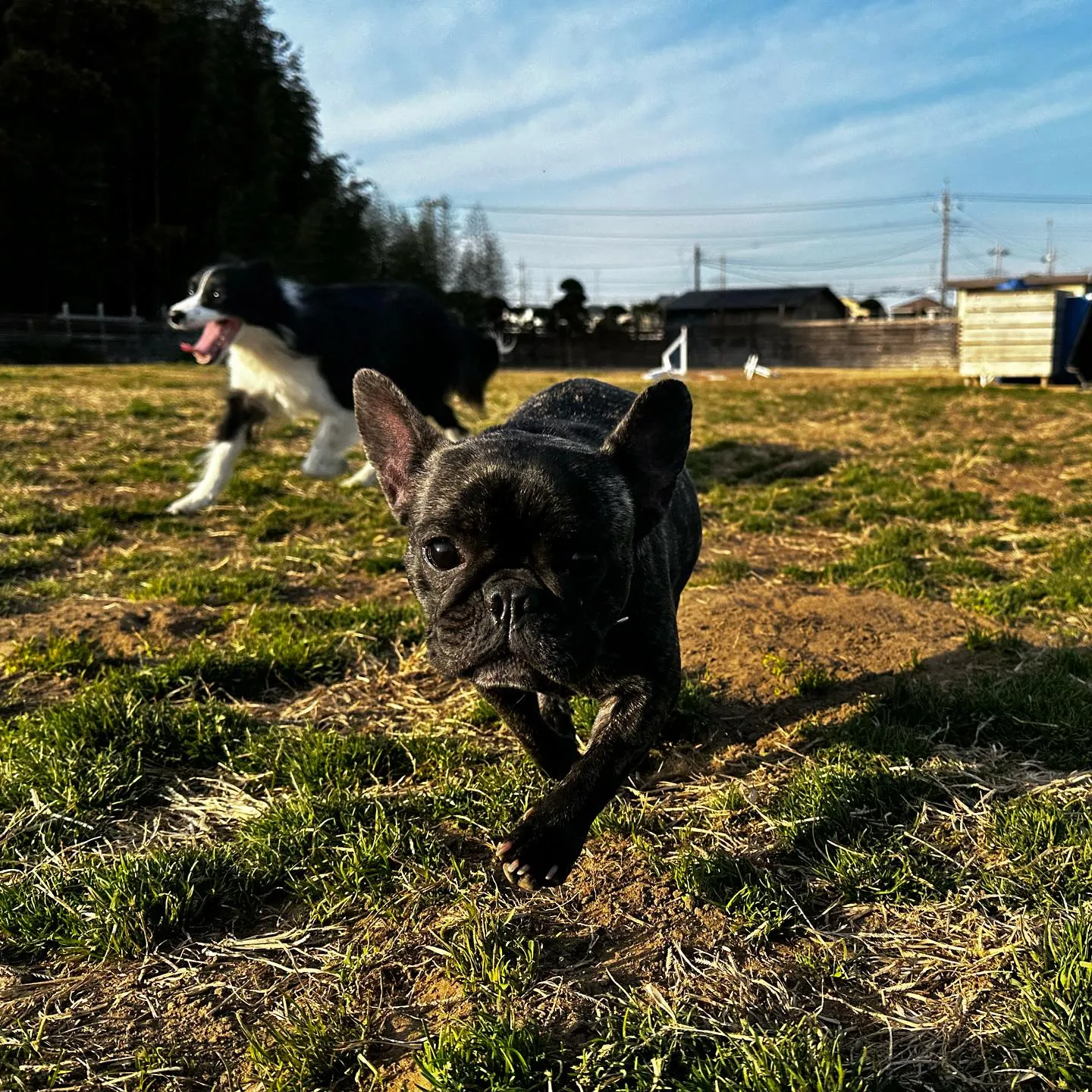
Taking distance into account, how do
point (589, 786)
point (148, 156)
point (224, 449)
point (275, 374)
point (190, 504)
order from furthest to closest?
1. point (148, 156)
2. point (275, 374)
3. point (224, 449)
4. point (190, 504)
5. point (589, 786)

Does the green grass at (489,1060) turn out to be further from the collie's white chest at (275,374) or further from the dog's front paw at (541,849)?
the collie's white chest at (275,374)

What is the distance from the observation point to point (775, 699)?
374 cm

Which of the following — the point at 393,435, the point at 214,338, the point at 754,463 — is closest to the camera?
the point at 393,435

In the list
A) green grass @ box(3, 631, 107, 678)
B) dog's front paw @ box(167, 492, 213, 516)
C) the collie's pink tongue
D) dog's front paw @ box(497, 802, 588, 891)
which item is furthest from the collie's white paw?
dog's front paw @ box(497, 802, 588, 891)

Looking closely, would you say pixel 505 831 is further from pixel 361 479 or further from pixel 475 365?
pixel 475 365

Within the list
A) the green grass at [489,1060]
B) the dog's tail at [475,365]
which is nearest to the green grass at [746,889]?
the green grass at [489,1060]

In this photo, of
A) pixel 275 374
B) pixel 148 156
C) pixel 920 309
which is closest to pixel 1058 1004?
pixel 275 374

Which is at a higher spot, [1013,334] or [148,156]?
[148,156]

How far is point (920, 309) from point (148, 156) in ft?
250

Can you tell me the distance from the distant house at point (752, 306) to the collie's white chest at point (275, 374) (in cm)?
5837

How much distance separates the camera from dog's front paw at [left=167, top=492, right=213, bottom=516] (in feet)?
23.6

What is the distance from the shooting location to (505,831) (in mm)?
2814

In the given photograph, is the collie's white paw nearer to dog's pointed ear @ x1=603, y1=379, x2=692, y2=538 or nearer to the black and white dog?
the black and white dog

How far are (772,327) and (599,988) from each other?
135 ft
